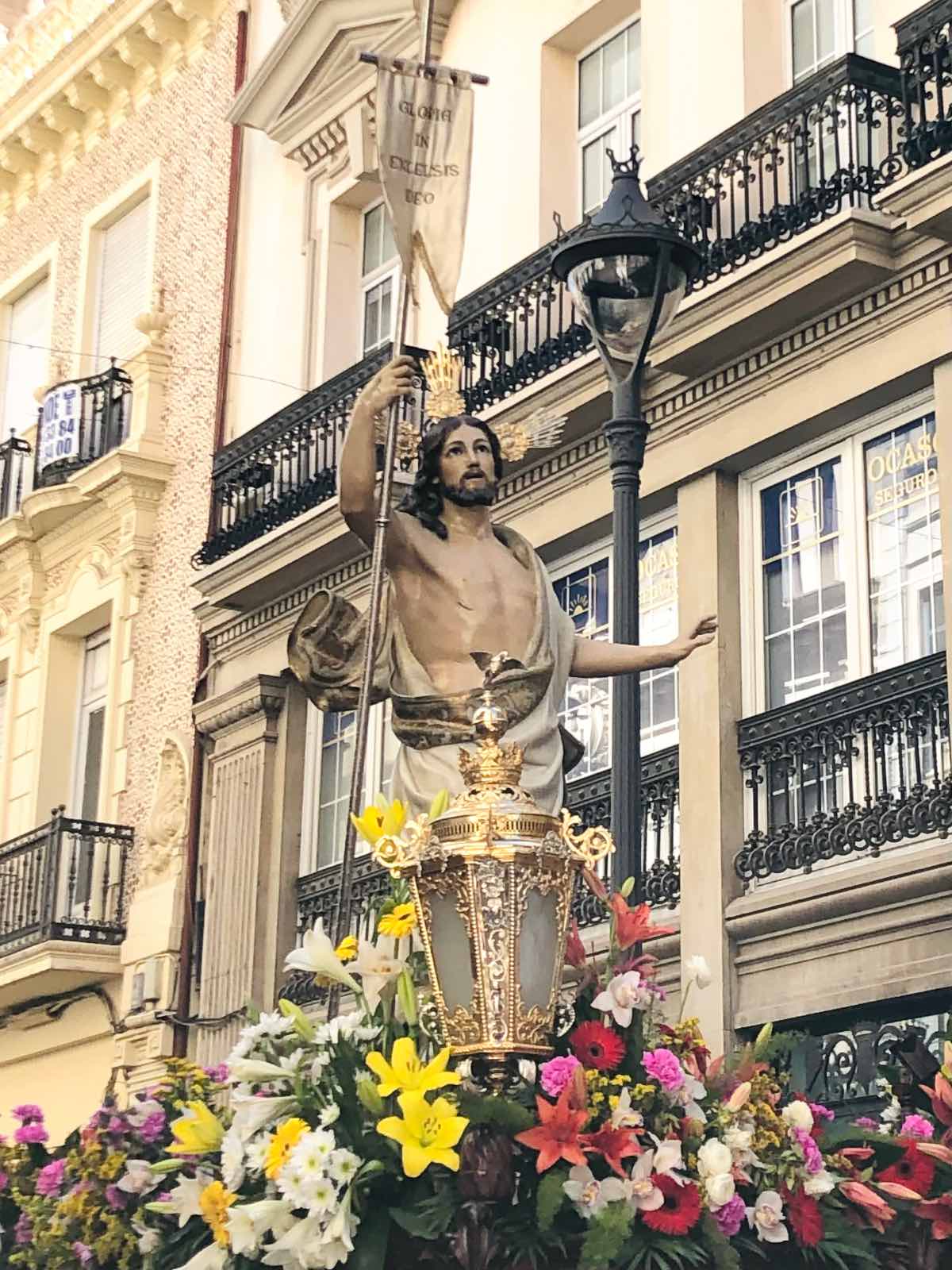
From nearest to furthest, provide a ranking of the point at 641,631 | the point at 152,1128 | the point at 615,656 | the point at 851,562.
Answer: the point at 152,1128 < the point at 615,656 < the point at 851,562 < the point at 641,631

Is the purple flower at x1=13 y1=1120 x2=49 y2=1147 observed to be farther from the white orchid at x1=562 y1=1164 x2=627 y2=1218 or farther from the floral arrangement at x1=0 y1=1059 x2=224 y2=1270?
the white orchid at x1=562 y1=1164 x2=627 y2=1218

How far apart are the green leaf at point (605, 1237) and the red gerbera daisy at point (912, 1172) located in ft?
2.63

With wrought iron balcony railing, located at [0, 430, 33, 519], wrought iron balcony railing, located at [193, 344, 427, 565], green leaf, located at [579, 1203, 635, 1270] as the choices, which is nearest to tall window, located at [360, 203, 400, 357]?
wrought iron balcony railing, located at [193, 344, 427, 565]

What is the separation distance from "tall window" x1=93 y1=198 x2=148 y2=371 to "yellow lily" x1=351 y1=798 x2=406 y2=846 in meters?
16.8

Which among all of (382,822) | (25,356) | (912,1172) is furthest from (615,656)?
(25,356)

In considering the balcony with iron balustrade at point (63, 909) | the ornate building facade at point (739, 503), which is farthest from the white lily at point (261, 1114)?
the balcony with iron balustrade at point (63, 909)

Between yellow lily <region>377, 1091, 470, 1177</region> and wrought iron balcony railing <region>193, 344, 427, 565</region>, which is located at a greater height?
wrought iron balcony railing <region>193, 344, 427, 565</region>

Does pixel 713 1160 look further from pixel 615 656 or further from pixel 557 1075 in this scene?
pixel 615 656

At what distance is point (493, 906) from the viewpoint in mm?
4953

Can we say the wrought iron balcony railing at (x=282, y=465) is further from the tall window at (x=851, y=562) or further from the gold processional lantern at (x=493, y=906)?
the gold processional lantern at (x=493, y=906)

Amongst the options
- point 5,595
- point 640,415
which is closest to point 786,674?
point 640,415

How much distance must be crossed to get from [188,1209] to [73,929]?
14163 millimetres

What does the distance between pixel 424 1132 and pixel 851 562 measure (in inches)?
350

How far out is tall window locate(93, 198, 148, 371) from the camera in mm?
21734
